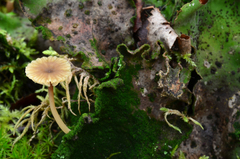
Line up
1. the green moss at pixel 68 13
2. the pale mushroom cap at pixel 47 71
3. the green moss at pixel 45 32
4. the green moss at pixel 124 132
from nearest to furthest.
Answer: the pale mushroom cap at pixel 47 71 → the green moss at pixel 124 132 → the green moss at pixel 45 32 → the green moss at pixel 68 13

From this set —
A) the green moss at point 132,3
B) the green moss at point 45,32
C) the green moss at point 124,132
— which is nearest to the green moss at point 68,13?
the green moss at point 45,32

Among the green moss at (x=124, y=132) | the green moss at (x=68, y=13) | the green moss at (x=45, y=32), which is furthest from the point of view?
the green moss at (x=68, y=13)

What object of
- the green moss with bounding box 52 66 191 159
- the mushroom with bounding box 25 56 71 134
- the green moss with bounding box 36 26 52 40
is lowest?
the green moss with bounding box 52 66 191 159

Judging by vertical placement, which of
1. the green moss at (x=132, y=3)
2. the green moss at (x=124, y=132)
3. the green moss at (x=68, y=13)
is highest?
the green moss at (x=132, y=3)

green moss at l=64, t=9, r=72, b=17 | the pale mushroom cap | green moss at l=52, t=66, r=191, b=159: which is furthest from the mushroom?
green moss at l=64, t=9, r=72, b=17

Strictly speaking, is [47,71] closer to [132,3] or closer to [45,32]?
[45,32]

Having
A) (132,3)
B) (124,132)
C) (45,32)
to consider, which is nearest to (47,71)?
(45,32)

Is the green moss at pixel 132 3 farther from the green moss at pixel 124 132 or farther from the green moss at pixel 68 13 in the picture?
the green moss at pixel 124 132

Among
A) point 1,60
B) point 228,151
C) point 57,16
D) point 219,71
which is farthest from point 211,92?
point 1,60

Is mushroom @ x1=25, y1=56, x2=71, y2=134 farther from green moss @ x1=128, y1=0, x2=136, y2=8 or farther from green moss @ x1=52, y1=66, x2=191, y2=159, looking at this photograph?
green moss @ x1=128, y1=0, x2=136, y2=8

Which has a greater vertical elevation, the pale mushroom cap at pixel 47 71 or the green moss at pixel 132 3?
the green moss at pixel 132 3
